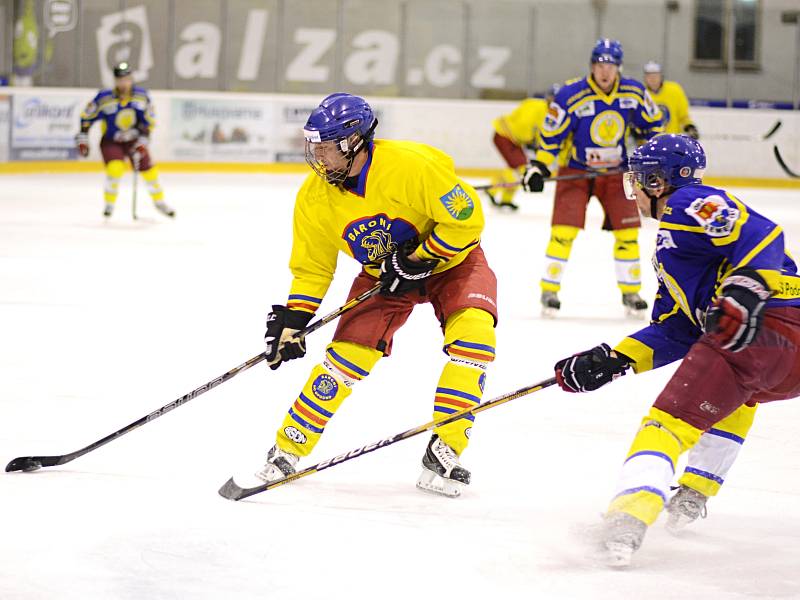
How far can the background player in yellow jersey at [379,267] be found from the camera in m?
3.21

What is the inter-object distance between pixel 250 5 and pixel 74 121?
9.78 ft

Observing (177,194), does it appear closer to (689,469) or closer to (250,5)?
(250,5)

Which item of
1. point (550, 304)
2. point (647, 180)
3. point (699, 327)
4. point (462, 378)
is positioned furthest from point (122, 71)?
point (699, 327)

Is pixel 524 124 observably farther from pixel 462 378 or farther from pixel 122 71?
pixel 462 378

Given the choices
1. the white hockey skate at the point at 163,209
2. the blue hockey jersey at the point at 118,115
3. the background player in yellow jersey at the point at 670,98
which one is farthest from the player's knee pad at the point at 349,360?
the background player in yellow jersey at the point at 670,98

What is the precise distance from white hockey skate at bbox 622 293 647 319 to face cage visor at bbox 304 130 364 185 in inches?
130

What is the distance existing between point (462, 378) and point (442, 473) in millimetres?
250

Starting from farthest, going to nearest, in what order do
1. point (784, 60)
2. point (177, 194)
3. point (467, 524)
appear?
point (784, 60), point (177, 194), point (467, 524)

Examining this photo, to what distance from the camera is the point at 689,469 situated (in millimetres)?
3014

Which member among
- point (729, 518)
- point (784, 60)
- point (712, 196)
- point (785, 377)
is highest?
point (784, 60)

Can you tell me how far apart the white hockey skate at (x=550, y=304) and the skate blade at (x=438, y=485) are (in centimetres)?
305

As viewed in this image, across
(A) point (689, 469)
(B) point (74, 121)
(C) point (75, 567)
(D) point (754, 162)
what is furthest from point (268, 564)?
(D) point (754, 162)

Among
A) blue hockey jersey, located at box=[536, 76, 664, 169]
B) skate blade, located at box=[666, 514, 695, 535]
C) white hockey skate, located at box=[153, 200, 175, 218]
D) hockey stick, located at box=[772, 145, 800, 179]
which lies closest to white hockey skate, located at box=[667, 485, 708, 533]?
skate blade, located at box=[666, 514, 695, 535]

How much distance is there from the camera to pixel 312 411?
10.8ft
